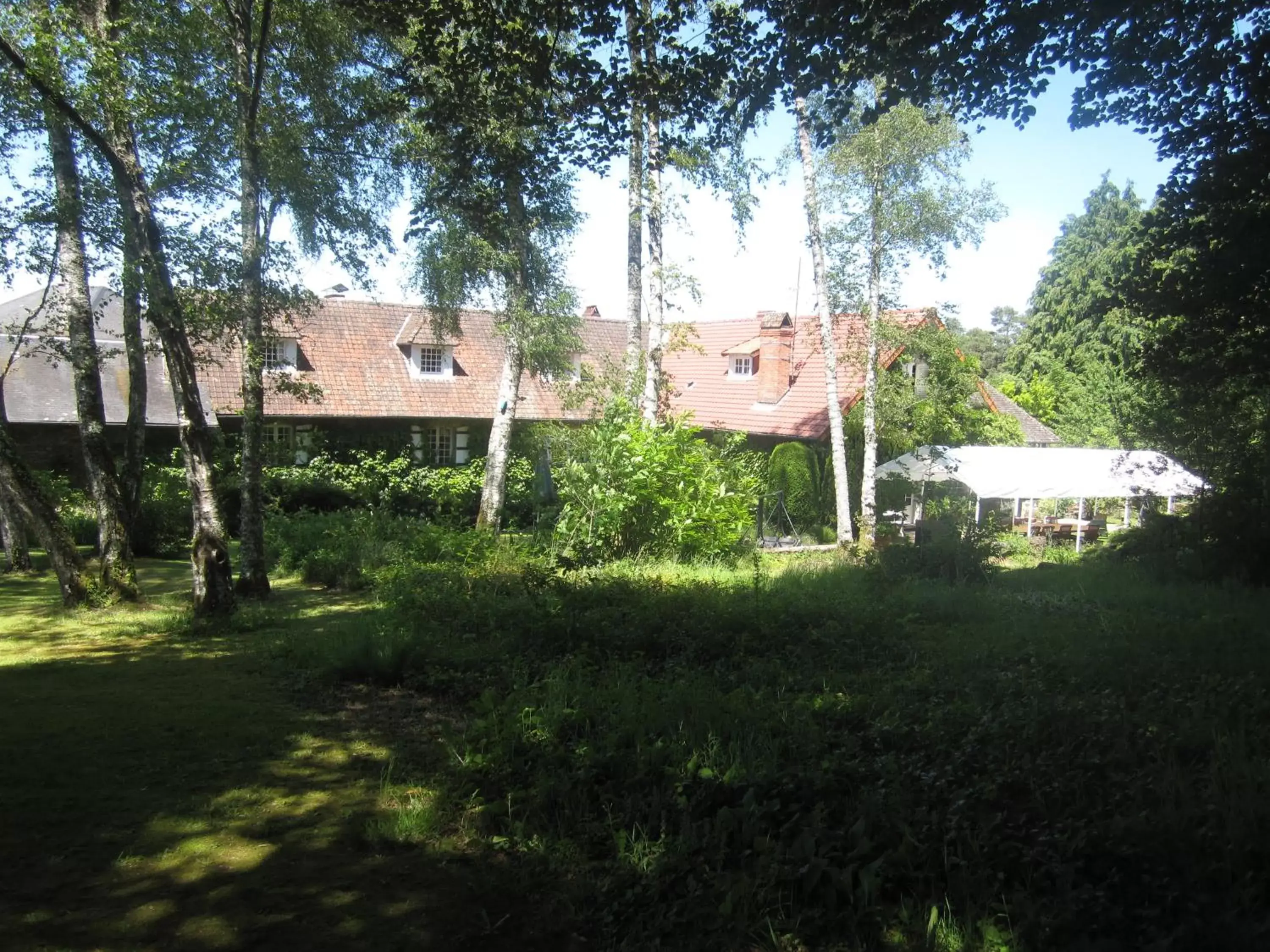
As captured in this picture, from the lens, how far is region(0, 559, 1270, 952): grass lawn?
393 cm

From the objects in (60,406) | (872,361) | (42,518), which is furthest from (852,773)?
(60,406)

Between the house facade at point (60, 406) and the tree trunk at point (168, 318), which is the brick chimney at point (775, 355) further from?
the tree trunk at point (168, 318)

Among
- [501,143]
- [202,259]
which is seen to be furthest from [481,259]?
[501,143]

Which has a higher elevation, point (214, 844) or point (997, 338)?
point (997, 338)

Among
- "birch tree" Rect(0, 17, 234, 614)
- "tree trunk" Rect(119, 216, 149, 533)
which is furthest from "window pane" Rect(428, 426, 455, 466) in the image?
"birch tree" Rect(0, 17, 234, 614)

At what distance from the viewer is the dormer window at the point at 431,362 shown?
30.2m

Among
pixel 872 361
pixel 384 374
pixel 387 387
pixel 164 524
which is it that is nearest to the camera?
pixel 164 524

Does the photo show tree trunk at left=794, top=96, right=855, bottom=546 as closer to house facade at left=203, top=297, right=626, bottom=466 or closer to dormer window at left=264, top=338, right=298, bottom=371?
house facade at left=203, top=297, right=626, bottom=466

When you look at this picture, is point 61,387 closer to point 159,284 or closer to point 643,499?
point 159,284

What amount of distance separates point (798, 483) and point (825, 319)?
6.48m

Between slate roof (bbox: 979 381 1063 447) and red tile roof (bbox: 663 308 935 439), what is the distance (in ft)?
39.4

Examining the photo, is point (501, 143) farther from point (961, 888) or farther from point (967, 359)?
point (967, 359)

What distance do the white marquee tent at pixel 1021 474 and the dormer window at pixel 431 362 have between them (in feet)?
46.6

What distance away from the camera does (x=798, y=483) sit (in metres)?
27.7
